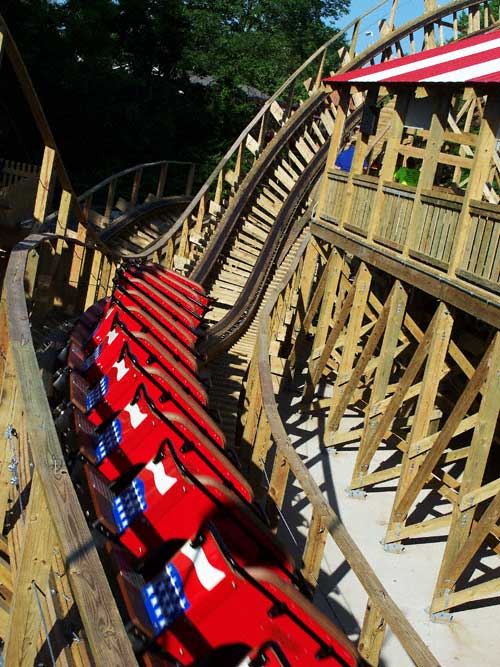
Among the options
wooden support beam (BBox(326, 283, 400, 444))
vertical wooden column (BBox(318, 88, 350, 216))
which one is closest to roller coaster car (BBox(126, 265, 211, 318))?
wooden support beam (BBox(326, 283, 400, 444))

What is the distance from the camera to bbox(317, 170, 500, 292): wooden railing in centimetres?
684

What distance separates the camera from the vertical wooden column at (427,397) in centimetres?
743

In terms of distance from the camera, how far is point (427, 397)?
751 centimetres

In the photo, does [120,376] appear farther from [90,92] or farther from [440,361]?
[90,92]

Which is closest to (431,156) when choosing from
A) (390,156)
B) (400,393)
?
(390,156)

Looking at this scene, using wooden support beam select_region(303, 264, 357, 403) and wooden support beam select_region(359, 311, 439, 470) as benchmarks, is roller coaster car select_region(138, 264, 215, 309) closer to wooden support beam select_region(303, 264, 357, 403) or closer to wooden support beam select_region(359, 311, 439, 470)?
wooden support beam select_region(303, 264, 357, 403)

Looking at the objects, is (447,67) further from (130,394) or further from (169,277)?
(130,394)

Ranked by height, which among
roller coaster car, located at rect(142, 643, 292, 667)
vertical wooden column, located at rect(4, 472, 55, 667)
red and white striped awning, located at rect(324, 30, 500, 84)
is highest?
red and white striped awning, located at rect(324, 30, 500, 84)

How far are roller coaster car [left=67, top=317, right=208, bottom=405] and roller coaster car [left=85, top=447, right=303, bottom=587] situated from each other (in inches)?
62.3

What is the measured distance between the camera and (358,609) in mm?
6484

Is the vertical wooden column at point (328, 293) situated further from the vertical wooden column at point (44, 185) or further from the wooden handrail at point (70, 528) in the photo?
the wooden handrail at point (70, 528)

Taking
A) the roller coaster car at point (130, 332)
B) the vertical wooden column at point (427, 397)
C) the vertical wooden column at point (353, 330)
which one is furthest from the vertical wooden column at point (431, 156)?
the roller coaster car at point (130, 332)

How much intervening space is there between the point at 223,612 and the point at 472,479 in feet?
10.9

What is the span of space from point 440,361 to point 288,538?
2089mm
